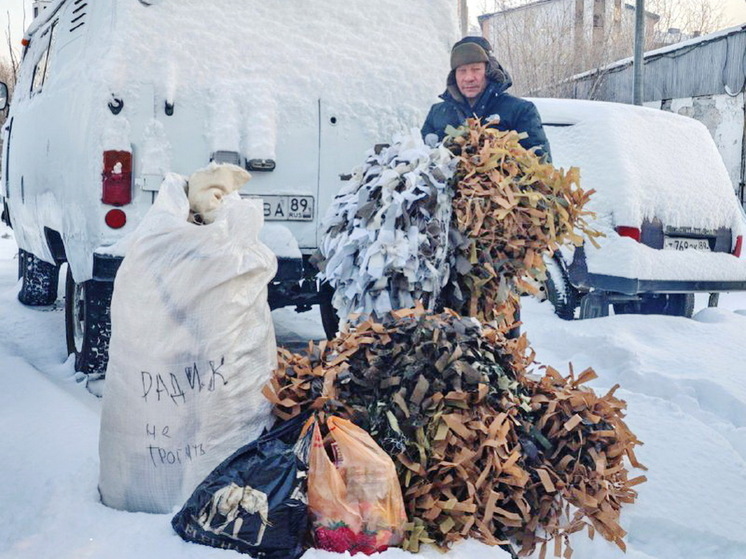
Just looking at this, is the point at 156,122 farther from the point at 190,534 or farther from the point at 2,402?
the point at 190,534

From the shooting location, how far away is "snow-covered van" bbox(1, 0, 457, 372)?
390cm

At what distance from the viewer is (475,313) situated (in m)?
3.21

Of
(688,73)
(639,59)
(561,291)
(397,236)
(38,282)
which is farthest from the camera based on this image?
(688,73)

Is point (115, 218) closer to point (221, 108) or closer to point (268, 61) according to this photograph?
point (221, 108)

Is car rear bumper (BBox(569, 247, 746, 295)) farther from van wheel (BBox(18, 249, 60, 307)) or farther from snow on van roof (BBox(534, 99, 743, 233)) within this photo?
van wheel (BBox(18, 249, 60, 307))

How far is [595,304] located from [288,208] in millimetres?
2776

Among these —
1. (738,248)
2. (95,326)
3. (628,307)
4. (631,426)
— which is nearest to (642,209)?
(738,248)

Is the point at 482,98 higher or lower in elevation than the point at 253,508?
higher

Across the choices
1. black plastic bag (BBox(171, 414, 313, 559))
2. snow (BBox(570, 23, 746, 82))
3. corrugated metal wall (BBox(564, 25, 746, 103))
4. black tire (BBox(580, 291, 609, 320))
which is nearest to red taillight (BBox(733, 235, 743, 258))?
black tire (BBox(580, 291, 609, 320))

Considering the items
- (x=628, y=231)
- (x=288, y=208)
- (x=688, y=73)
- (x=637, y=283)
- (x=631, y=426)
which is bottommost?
(x=631, y=426)

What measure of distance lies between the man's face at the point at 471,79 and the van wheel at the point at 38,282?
4314 millimetres

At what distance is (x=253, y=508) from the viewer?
2.16 metres

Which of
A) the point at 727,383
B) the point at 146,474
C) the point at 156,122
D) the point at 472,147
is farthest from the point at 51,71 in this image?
the point at 727,383

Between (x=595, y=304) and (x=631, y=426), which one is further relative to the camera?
(x=595, y=304)
